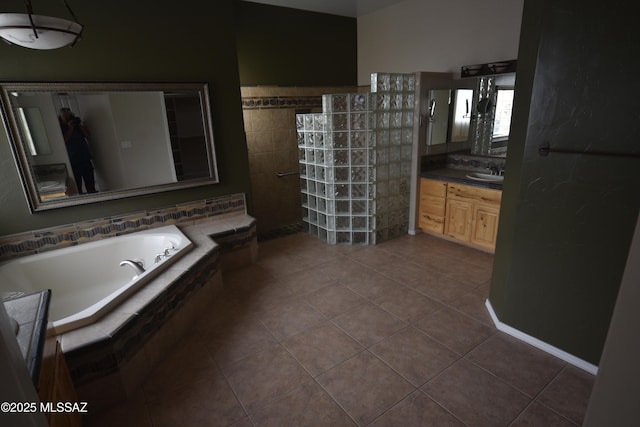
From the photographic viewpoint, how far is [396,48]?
4.30m

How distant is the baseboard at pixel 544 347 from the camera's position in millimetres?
1927

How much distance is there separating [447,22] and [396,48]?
72 cm

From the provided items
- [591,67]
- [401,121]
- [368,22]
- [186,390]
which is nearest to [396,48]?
[368,22]

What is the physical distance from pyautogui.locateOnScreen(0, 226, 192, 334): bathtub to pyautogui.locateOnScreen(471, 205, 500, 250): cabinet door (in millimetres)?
2767

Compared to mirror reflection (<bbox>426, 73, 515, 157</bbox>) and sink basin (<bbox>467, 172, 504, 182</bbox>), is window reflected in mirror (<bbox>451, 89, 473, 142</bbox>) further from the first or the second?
sink basin (<bbox>467, 172, 504, 182</bbox>)

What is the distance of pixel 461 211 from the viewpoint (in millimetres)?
3598

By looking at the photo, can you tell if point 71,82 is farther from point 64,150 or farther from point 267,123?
point 267,123

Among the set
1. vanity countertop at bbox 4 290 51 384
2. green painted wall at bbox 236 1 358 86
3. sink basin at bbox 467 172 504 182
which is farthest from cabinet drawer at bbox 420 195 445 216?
vanity countertop at bbox 4 290 51 384

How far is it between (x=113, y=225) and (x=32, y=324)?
182 cm

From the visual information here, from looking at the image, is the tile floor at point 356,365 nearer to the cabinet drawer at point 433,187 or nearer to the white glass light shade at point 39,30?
the cabinet drawer at point 433,187

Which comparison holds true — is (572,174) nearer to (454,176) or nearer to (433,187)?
(454,176)

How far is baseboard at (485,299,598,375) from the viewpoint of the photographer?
193 cm

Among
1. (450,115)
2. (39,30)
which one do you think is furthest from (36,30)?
(450,115)

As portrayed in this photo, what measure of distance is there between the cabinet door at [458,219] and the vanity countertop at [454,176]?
23 centimetres
